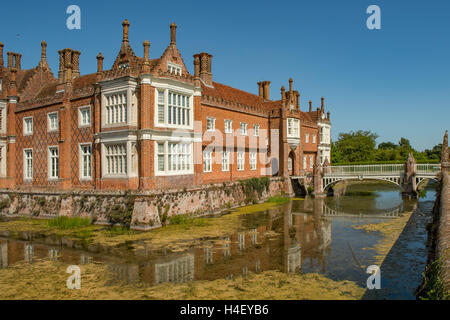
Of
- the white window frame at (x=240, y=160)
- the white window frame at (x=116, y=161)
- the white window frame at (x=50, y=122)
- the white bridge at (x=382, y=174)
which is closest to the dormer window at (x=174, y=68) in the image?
the white window frame at (x=116, y=161)

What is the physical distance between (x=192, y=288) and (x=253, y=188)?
19.9 meters

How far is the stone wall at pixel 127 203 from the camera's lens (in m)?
18.3

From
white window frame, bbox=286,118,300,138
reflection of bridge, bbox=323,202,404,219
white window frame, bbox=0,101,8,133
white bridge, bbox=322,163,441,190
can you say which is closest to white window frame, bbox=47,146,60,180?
white window frame, bbox=0,101,8,133

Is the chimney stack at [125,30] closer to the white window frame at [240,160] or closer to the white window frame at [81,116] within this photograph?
the white window frame at [81,116]

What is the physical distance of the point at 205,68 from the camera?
101ft

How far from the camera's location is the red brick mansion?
19922 millimetres

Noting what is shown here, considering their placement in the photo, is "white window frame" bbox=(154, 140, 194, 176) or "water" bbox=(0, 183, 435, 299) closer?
"water" bbox=(0, 183, 435, 299)

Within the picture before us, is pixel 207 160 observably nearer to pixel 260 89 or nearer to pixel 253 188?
pixel 253 188

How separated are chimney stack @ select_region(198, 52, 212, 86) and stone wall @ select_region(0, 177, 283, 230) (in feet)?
32.8

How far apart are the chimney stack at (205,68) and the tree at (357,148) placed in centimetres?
4186

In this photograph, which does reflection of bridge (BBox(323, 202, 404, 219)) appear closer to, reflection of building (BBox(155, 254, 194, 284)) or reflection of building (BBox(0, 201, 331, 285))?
reflection of building (BBox(0, 201, 331, 285))
